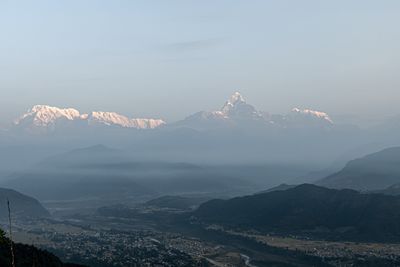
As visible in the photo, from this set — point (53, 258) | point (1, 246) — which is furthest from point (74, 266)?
point (1, 246)

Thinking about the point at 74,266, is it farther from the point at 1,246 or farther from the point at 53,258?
the point at 1,246

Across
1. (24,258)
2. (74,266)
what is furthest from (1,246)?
(74,266)

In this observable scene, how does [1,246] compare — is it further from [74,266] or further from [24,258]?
[74,266]
